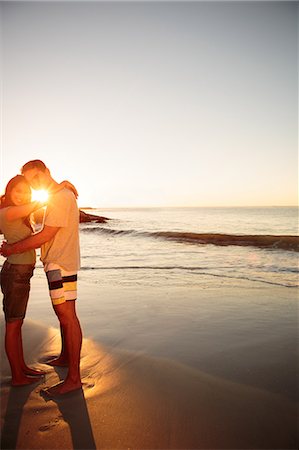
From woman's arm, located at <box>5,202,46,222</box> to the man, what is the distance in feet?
0.79

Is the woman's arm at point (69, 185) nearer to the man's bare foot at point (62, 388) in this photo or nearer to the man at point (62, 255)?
the man at point (62, 255)

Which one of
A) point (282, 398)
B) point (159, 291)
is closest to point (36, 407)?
point (282, 398)

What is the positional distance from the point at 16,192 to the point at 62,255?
838mm

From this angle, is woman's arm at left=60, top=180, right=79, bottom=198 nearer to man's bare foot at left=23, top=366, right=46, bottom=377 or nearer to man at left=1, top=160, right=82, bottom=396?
man at left=1, top=160, right=82, bottom=396

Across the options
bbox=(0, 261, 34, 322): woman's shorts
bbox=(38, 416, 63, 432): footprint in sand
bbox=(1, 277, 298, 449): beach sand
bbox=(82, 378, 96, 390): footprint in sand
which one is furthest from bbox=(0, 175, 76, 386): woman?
bbox=(38, 416, 63, 432): footprint in sand

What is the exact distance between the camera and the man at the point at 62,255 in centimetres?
317

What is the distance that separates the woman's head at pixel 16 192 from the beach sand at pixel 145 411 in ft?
6.02

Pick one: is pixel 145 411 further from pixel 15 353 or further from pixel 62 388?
pixel 15 353

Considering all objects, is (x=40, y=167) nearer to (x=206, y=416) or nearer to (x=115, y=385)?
(x=115, y=385)

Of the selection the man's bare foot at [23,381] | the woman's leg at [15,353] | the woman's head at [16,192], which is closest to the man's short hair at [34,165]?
the woman's head at [16,192]

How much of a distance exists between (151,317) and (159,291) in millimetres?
1983

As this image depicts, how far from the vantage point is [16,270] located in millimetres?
3373

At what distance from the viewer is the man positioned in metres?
3.17

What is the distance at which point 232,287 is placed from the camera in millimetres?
8008
